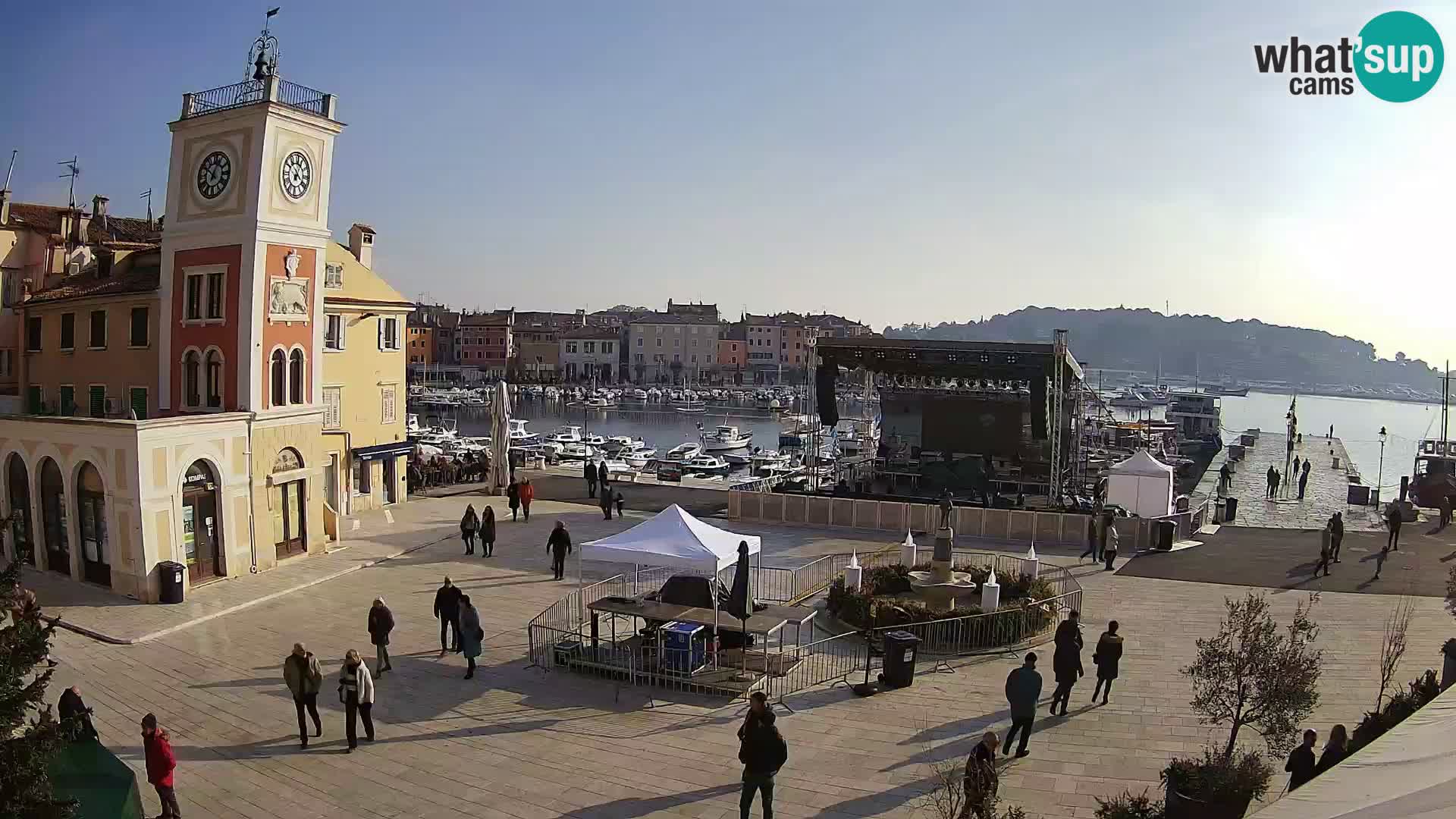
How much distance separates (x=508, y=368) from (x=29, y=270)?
129 meters

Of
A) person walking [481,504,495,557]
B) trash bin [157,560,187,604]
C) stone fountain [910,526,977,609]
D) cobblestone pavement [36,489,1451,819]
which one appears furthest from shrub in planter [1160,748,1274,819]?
trash bin [157,560,187,604]

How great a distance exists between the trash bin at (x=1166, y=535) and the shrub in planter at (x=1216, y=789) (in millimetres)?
17237

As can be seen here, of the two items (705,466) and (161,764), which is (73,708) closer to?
(161,764)

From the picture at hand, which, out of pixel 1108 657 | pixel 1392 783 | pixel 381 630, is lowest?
pixel 381 630

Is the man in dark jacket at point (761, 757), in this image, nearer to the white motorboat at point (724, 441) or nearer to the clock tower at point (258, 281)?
the clock tower at point (258, 281)

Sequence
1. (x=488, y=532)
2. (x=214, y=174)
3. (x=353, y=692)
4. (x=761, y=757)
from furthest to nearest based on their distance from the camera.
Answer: (x=488, y=532) → (x=214, y=174) → (x=353, y=692) → (x=761, y=757)

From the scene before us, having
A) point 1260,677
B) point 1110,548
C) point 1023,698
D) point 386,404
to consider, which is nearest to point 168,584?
point 386,404

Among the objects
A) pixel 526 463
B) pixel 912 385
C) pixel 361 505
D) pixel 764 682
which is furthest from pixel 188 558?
pixel 912 385

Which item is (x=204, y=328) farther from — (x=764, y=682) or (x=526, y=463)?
(x=526, y=463)

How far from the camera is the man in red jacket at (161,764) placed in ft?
32.0

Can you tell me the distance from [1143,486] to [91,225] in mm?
36706

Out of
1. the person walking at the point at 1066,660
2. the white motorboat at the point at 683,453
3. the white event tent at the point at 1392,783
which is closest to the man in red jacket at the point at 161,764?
the white event tent at the point at 1392,783

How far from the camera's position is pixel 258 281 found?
74.4 feet

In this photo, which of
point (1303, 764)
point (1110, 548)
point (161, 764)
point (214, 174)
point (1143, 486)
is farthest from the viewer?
point (1143, 486)
